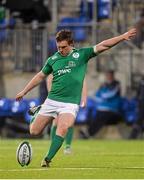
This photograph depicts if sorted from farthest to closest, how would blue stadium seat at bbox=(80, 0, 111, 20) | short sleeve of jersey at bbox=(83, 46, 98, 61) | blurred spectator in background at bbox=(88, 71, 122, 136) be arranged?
blue stadium seat at bbox=(80, 0, 111, 20) → blurred spectator in background at bbox=(88, 71, 122, 136) → short sleeve of jersey at bbox=(83, 46, 98, 61)

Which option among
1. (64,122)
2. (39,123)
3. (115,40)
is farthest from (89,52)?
(39,123)

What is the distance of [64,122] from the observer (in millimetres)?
15297

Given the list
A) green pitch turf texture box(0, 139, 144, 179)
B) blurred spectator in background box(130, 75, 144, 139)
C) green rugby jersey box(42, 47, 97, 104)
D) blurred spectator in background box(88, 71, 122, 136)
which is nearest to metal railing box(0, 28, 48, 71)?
blurred spectator in background box(88, 71, 122, 136)

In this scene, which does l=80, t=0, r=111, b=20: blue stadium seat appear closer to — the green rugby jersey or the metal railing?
the metal railing

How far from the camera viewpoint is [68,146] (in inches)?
806

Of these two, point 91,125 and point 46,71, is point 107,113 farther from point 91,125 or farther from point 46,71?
point 46,71

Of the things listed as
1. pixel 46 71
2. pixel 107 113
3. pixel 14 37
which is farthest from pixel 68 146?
pixel 14 37

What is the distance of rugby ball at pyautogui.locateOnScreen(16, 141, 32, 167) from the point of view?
15266 mm

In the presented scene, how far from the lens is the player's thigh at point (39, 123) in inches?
611

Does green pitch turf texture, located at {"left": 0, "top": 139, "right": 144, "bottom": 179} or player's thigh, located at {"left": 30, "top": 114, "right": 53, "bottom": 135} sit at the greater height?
player's thigh, located at {"left": 30, "top": 114, "right": 53, "bottom": 135}

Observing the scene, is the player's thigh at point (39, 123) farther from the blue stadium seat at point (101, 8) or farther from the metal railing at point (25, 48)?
the blue stadium seat at point (101, 8)

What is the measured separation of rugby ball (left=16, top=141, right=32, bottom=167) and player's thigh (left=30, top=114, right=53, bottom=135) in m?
0.32

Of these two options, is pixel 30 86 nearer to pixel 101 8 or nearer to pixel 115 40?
pixel 115 40

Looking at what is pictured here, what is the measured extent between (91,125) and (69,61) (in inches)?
564
